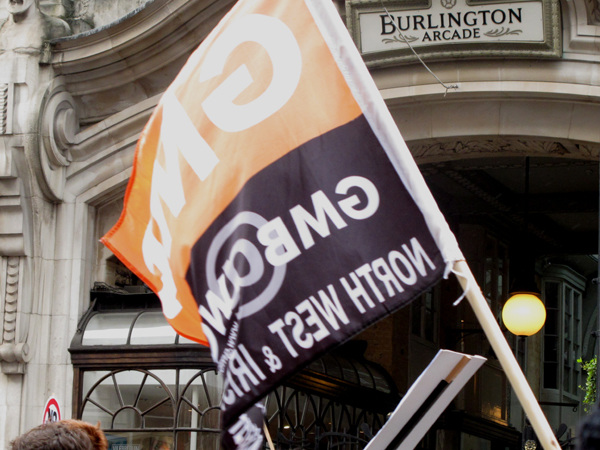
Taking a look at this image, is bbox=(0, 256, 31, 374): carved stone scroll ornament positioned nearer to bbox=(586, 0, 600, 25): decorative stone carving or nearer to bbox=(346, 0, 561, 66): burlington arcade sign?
bbox=(346, 0, 561, 66): burlington arcade sign

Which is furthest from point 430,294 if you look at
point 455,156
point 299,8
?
point 299,8

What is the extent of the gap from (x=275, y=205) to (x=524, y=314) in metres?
8.75

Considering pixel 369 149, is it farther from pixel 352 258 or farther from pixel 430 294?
pixel 430 294

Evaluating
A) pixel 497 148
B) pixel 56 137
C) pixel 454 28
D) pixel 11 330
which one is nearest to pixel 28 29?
pixel 56 137

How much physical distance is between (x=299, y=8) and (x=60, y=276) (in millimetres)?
7786

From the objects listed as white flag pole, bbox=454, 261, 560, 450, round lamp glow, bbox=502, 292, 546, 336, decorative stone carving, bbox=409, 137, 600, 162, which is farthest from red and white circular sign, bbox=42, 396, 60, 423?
white flag pole, bbox=454, 261, 560, 450

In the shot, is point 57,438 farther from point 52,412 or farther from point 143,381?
point 143,381

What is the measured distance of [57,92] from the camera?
1212 cm

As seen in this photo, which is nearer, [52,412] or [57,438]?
[57,438]

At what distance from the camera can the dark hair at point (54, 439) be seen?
3971 millimetres

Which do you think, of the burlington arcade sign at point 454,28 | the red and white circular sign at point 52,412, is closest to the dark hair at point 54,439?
the red and white circular sign at point 52,412

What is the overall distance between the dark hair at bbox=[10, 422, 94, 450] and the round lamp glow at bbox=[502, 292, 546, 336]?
30.8 ft

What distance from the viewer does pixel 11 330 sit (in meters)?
11.8

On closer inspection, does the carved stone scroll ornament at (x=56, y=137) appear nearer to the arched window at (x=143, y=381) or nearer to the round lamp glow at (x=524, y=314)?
the arched window at (x=143, y=381)
